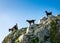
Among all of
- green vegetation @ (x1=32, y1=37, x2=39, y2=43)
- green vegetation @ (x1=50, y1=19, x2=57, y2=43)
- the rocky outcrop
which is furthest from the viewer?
green vegetation @ (x1=32, y1=37, x2=39, y2=43)

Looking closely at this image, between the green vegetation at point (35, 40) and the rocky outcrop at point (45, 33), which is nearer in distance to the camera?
the rocky outcrop at point (45, 33)

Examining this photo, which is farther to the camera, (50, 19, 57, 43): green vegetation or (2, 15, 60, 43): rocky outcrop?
(2, 15, 60, 43): rocky outcrop

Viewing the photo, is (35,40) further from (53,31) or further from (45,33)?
(53,31)

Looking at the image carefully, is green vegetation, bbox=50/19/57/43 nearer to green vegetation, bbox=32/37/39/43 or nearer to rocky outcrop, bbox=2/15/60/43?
rocky outcrop, bbox=2/15/60/43

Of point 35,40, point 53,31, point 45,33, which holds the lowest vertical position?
point 35,40

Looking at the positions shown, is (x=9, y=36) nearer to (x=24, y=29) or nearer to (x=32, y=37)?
(x=24, y=29)

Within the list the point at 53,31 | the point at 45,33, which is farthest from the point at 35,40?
the point at 53,31

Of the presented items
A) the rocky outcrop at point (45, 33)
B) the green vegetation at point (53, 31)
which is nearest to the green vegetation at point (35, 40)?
the rocky outcrop at point (45, 33)

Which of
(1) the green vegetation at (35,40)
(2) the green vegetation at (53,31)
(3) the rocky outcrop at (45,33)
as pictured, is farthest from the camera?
(1) the green vegetation at (35,40)

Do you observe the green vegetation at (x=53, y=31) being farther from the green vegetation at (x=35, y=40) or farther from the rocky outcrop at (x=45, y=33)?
the green vegetation at (x=35, y=40)

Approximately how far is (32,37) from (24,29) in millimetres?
11003

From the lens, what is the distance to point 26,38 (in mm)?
56812

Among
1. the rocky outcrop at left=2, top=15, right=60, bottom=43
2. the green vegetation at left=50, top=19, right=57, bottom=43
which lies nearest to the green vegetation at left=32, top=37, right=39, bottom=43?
the rocky outcrop at left=2, top=15, right=60, bottom=43

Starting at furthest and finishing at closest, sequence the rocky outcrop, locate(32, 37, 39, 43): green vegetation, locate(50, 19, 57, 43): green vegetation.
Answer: locate(32, 37, 39, 43): green vegetation → the rocky outcrop → locate(50, 19, 57, 43): green vegetation
